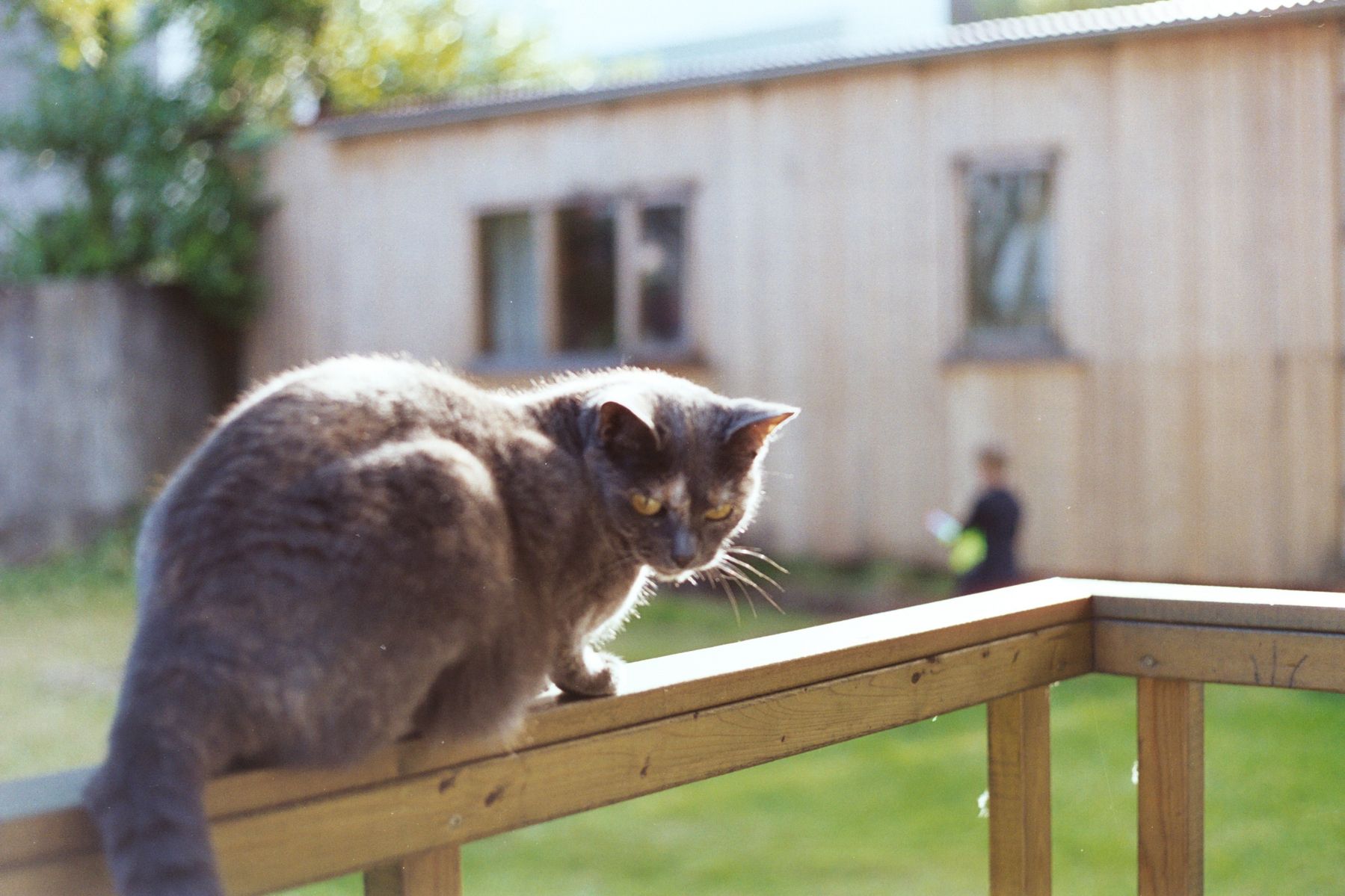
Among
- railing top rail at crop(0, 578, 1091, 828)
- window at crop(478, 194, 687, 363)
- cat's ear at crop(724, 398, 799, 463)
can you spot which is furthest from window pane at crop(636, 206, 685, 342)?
cat's ear at crop(724, 398, 799, 463)

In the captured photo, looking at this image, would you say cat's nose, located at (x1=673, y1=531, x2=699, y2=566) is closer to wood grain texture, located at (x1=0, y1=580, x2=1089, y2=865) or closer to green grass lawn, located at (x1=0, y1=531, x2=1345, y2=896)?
wood grain texture, located at (x1=0, y1=580, x2=1089, y2=865)

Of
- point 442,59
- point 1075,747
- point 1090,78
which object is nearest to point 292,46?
point 442,59

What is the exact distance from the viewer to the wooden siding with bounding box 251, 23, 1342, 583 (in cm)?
845

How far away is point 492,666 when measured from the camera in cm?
152

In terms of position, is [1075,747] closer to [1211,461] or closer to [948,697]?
[1211,461]

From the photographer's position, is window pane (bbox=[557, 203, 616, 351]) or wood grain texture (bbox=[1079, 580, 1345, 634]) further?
window pane (bbox=[557, 203, 616, 351])

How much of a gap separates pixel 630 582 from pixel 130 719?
2.75 ft

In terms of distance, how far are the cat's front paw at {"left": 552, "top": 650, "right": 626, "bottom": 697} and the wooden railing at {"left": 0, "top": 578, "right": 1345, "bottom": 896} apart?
0.04 metres

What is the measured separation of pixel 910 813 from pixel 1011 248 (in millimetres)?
5175

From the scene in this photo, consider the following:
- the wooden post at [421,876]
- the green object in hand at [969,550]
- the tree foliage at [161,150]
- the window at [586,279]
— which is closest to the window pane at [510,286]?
A: the window at [586,279]

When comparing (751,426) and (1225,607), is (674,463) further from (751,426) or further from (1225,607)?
(1225,607)

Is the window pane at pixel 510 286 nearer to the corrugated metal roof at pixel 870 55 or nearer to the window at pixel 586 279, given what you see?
the window at pixel 586 279

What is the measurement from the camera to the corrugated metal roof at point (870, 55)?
8406 mm

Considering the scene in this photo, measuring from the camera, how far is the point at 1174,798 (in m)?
2.00
